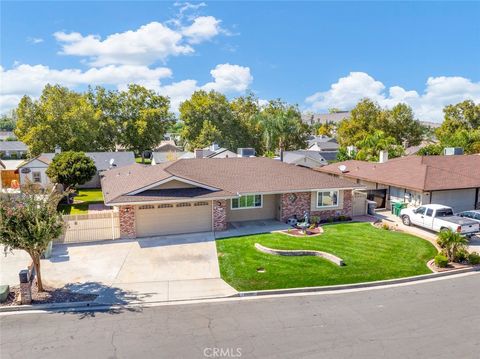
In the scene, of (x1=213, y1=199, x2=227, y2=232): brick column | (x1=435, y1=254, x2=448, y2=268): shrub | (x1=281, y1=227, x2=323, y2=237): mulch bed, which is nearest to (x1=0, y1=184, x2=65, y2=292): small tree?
(x1=213, y1=199, x2=227, y2=232): brick column

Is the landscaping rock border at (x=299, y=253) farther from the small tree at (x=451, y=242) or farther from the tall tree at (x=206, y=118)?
the tall tree at (x=206, y=118)

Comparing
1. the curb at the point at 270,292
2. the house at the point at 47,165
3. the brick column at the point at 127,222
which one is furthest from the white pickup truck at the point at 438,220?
the house at the point at 47,165

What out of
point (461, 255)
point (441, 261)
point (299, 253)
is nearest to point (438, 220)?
point (461, 255)

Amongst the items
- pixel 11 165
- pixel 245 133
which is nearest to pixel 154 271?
pixel 11 165

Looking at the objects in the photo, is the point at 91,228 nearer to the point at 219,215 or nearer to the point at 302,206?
the point at 219,215

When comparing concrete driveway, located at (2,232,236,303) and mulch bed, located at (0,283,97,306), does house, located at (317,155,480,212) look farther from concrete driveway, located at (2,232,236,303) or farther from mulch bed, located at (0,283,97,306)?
mulch bed, located at (0,283,97,306)

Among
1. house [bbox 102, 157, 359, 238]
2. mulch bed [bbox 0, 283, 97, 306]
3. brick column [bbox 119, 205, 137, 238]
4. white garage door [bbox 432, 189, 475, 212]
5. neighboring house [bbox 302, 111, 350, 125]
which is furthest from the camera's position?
neighboring house [bbox 302, 111, 350, 125]

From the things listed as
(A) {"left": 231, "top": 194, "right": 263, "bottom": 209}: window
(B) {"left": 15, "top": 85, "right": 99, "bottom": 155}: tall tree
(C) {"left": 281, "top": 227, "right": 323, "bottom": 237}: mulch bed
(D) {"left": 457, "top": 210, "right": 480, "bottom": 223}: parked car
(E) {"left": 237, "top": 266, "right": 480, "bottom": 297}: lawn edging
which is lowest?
(E) {"left": 237, "top": 266, "right": 480, "bottom": 297}: lawn edging
